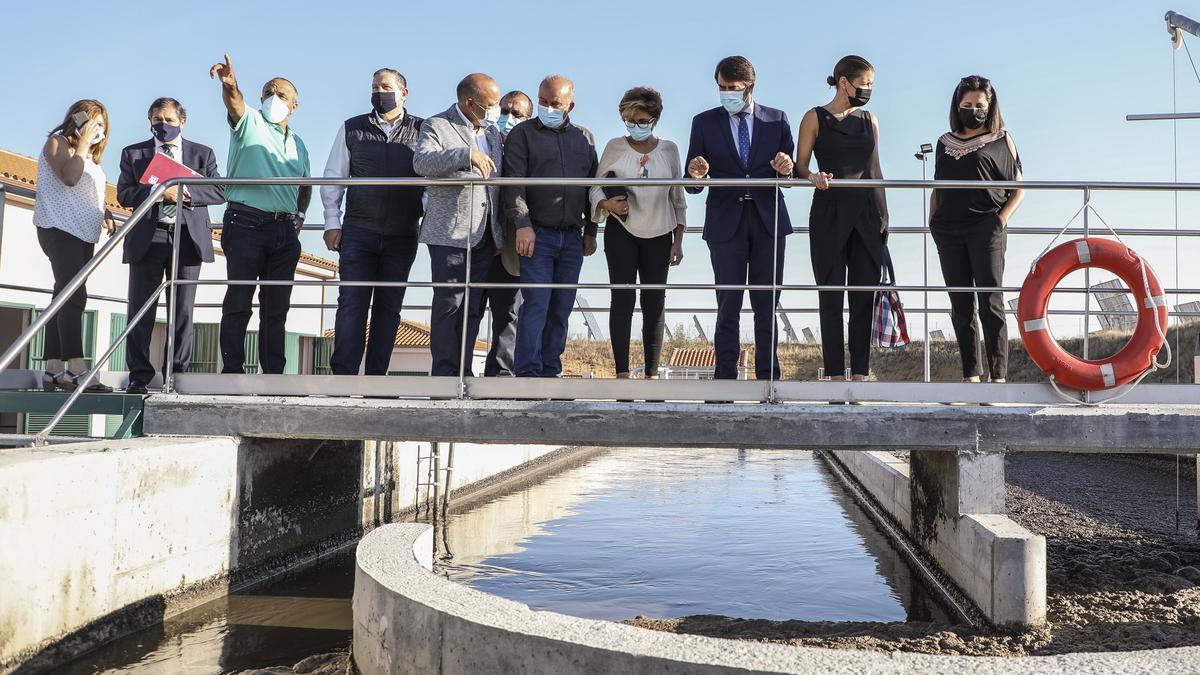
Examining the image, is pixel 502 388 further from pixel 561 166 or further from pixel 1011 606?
pixel 1011 606

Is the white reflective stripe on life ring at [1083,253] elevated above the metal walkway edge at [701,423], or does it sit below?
above

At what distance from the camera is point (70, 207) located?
531 centimetres

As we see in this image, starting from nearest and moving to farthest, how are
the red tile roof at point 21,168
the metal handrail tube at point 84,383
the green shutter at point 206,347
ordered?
Result: the metal handrail tube at point 84,383, the red tile roof at point 21,168, the green shutter at point 206,347

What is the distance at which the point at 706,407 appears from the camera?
473cm

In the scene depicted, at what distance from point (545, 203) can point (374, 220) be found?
98 cm

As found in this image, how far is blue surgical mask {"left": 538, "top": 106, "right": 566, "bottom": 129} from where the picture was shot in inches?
200

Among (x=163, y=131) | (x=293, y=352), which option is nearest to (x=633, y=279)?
(x=163, y=131)

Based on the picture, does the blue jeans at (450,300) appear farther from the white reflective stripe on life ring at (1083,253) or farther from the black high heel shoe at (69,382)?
the white reflective stripe on life ring at (1083,253)

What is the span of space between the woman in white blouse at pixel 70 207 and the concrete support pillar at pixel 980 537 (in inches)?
186

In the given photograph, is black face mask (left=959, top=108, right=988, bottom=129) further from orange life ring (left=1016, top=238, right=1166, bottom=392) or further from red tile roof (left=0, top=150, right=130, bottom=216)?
red tile roof (left=0, top=150, right=130, bottom=216)

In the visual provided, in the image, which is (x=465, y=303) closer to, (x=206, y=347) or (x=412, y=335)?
(x=206, y=347)

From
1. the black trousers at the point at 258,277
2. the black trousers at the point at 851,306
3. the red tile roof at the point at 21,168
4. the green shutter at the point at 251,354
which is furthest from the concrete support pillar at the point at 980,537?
the red tile roof at the point at 21,168

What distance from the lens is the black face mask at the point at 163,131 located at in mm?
5523

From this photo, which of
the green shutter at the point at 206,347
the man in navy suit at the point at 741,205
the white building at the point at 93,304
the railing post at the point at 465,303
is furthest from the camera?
the green shutter at the point at 206,347
